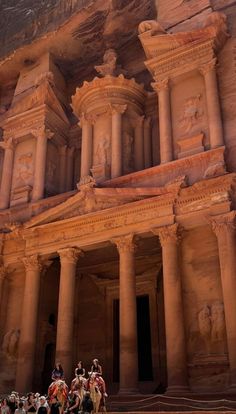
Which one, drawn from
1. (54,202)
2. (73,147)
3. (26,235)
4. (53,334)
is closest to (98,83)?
(73,147)

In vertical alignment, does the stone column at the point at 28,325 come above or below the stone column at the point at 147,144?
below

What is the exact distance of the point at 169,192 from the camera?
19.1 m

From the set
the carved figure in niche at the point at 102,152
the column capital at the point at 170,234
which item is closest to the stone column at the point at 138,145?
the carved figure in niche at the point at 102,152

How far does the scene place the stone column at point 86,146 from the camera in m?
24.1

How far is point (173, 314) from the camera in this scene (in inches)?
691

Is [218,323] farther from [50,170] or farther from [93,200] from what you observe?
[50,170]

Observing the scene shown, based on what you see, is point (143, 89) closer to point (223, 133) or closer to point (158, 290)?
point (223, 133)

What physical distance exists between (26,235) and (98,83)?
859 cm

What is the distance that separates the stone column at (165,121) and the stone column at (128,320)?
13.8 feet

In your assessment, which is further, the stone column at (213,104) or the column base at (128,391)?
the stone column at (213,104)

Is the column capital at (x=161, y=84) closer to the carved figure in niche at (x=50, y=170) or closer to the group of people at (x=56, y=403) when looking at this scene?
the carved figure in niche at (x=50, y=170)

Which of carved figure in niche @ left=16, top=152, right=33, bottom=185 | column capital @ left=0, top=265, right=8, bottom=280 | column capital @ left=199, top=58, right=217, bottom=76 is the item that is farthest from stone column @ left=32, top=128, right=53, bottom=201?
column capital @ left=199, top=58, right=217, bottom=76

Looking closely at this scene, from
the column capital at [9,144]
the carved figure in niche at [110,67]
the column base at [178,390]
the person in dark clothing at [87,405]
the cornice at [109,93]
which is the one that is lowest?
the person in dark clothing at [87,405]

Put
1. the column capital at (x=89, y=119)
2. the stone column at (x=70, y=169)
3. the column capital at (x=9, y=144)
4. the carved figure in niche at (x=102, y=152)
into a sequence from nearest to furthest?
the carved figure in niche at (x=102, y=152) → the column capital at (x=89, y=119) → the stone column at (x=70, y=169) → the column capital at (x=9, y=144)
